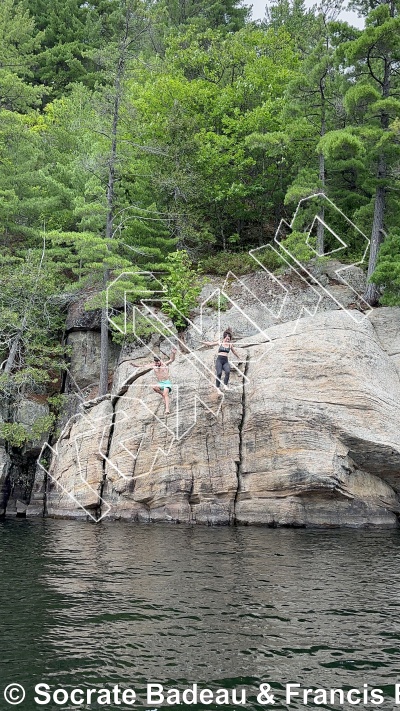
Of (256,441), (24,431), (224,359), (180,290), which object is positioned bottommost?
(24,431)

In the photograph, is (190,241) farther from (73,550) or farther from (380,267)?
(73,550)

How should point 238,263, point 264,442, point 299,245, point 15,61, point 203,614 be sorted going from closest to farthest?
point 203,614
point 264,442
point 299,245
point 238,263
point 15,61

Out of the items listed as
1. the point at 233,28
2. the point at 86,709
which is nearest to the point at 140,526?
the point at 86,709

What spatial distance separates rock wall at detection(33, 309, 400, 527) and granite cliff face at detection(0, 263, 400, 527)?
0.11ft

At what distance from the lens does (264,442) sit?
1684cm

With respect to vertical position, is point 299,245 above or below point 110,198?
below

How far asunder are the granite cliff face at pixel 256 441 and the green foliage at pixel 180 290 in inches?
136

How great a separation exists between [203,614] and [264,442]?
860cm

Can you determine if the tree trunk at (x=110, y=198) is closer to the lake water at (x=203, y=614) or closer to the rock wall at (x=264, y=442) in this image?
the rock wall at (x=264, y=442)

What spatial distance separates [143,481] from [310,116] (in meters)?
18.3

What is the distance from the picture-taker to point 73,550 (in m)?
13.5

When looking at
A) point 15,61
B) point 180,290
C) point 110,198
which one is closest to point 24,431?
point 180,290

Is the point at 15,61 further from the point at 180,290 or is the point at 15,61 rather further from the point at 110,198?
the point at 180,290

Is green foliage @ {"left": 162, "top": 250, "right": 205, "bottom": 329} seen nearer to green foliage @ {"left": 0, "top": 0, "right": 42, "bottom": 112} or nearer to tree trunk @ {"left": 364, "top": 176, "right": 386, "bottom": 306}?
tree trunk @ {"left": 364, "top": 176, "right": 386, "bottom": 306}
